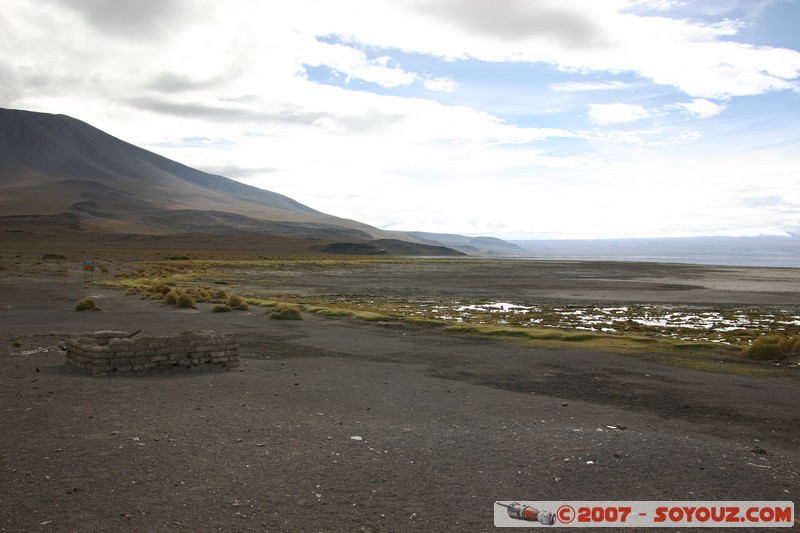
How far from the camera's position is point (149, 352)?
43.0 ft

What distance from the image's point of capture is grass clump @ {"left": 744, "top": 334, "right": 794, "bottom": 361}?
15875 millimetres

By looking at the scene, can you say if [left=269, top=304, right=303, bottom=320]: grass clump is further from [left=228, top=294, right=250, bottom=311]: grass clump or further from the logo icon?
the logo icon

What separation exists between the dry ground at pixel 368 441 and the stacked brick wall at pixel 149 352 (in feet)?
1.38

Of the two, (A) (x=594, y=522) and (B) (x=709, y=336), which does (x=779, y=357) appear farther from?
(A) (x=594, y=522)

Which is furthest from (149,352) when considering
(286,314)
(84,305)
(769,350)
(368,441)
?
(769,350)

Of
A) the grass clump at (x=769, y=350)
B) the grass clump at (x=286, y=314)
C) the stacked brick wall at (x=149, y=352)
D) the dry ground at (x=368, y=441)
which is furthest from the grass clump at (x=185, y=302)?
the grass clump at (x=769, y=350)

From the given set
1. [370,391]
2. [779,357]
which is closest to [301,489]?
[370,391]

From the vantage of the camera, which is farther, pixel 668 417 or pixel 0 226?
pixel 0 226

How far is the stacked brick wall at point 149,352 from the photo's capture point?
12.6 meters

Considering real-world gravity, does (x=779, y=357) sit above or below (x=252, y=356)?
above

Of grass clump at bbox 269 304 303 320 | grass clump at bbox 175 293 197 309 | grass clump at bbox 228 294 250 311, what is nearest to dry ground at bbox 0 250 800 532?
grass clump at bbox 269 304 303 320

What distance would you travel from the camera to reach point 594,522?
237 inches

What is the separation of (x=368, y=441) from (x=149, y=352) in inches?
280

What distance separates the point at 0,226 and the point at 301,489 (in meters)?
176
